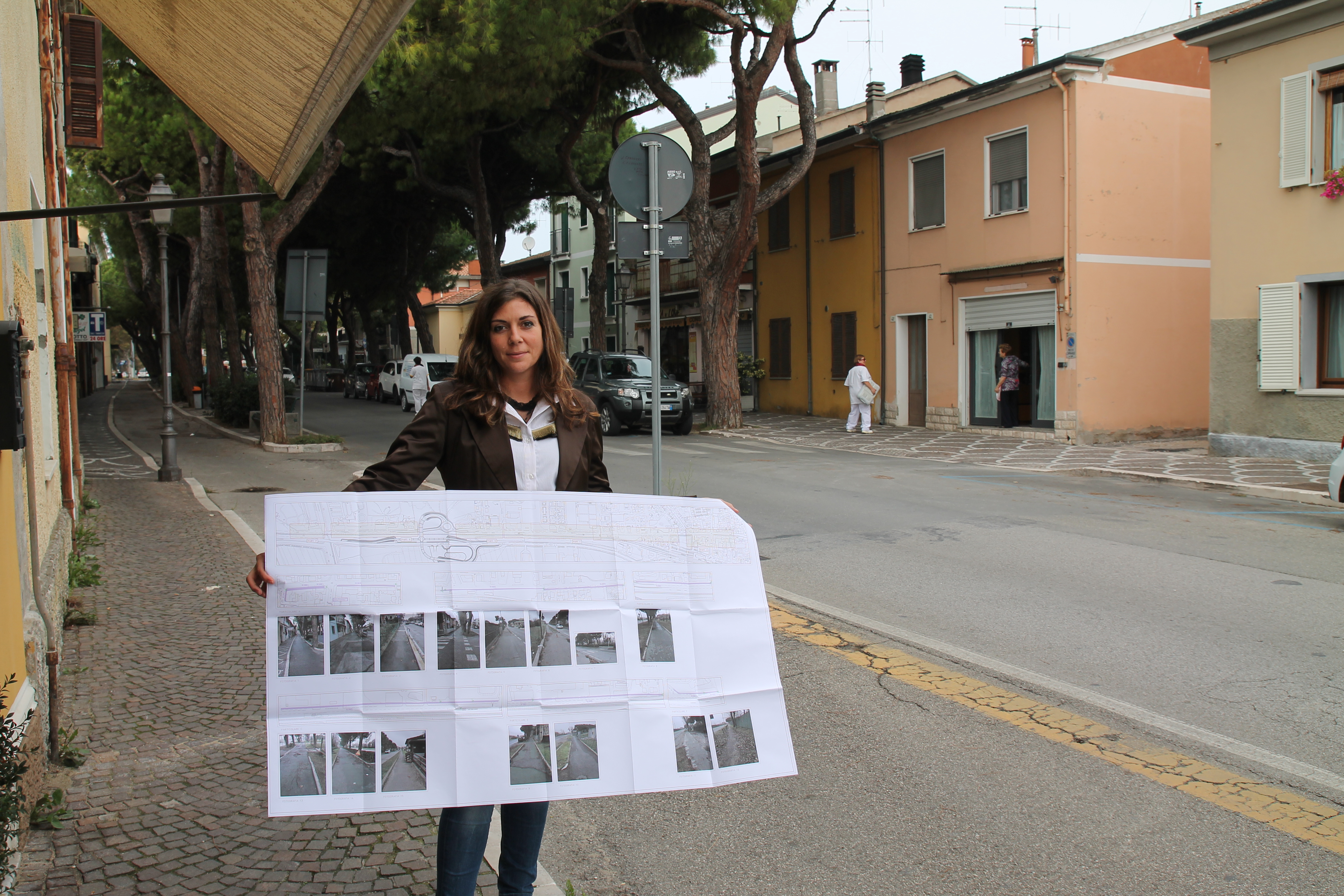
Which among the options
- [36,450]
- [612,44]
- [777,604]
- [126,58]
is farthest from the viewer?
[612,44]

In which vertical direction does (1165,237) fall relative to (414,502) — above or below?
above

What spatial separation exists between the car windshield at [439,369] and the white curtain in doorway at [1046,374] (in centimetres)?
1749

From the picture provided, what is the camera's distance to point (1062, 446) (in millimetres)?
19344

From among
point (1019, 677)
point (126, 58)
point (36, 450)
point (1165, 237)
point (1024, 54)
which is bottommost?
point (1019, 677)

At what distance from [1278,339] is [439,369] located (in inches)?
926

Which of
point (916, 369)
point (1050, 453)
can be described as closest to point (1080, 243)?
point (1050, 453)

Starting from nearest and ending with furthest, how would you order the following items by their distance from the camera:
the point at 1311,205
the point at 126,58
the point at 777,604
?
the point at 777,604 < the point at 1311,205 < the point at 126,58

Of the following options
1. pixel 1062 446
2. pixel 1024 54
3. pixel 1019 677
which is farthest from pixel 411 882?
pixel 1024 54

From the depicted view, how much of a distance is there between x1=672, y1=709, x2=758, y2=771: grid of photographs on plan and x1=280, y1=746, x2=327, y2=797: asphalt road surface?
766mm

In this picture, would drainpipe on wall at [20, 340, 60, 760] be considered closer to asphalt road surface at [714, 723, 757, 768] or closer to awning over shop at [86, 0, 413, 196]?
awning over shop at [86, 0, 413, 196]

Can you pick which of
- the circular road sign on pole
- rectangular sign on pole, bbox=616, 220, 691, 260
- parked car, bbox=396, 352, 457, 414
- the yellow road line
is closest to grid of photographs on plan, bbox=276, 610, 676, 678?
the yellow road line

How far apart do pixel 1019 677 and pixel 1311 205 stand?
13.6 meters

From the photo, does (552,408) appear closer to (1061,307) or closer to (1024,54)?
(1061,307)

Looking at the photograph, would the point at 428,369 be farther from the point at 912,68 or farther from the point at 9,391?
the point at 9,391
